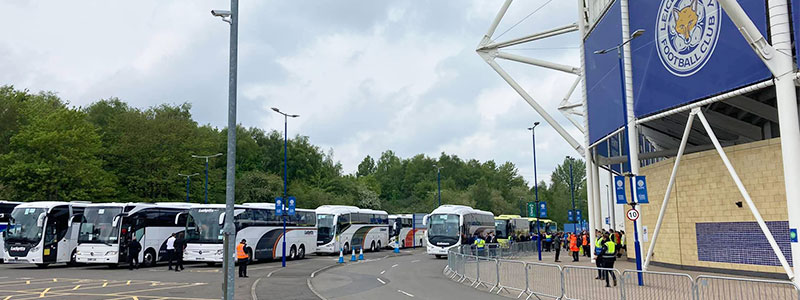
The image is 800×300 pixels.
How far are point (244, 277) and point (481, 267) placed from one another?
29.3 feet

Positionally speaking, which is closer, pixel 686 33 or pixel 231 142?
pixel 231 142

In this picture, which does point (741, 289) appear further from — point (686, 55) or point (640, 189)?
point (686, 55)

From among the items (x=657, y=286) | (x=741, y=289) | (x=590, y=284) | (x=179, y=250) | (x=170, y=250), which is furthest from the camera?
(x=170, y=250)

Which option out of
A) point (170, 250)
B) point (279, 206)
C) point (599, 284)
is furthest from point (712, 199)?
point (170, 250)

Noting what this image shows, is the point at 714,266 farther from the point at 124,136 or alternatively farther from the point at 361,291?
the point at 124,136

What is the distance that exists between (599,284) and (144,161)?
49.9 metres

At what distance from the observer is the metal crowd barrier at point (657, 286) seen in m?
11.8

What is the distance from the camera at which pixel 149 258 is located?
29.1 metres

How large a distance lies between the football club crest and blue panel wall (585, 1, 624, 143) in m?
3.35

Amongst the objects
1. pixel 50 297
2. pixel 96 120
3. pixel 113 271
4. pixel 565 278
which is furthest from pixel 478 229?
pixel 96 120

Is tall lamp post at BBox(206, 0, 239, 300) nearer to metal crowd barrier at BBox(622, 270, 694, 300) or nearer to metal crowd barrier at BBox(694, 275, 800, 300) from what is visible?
metal crowd barrier at BBox(622, 270, 694, 300)

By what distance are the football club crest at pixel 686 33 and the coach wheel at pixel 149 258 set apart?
2337 cm

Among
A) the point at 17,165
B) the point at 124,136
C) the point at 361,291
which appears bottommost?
the point at 361,291

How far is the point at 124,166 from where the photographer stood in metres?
55.3
